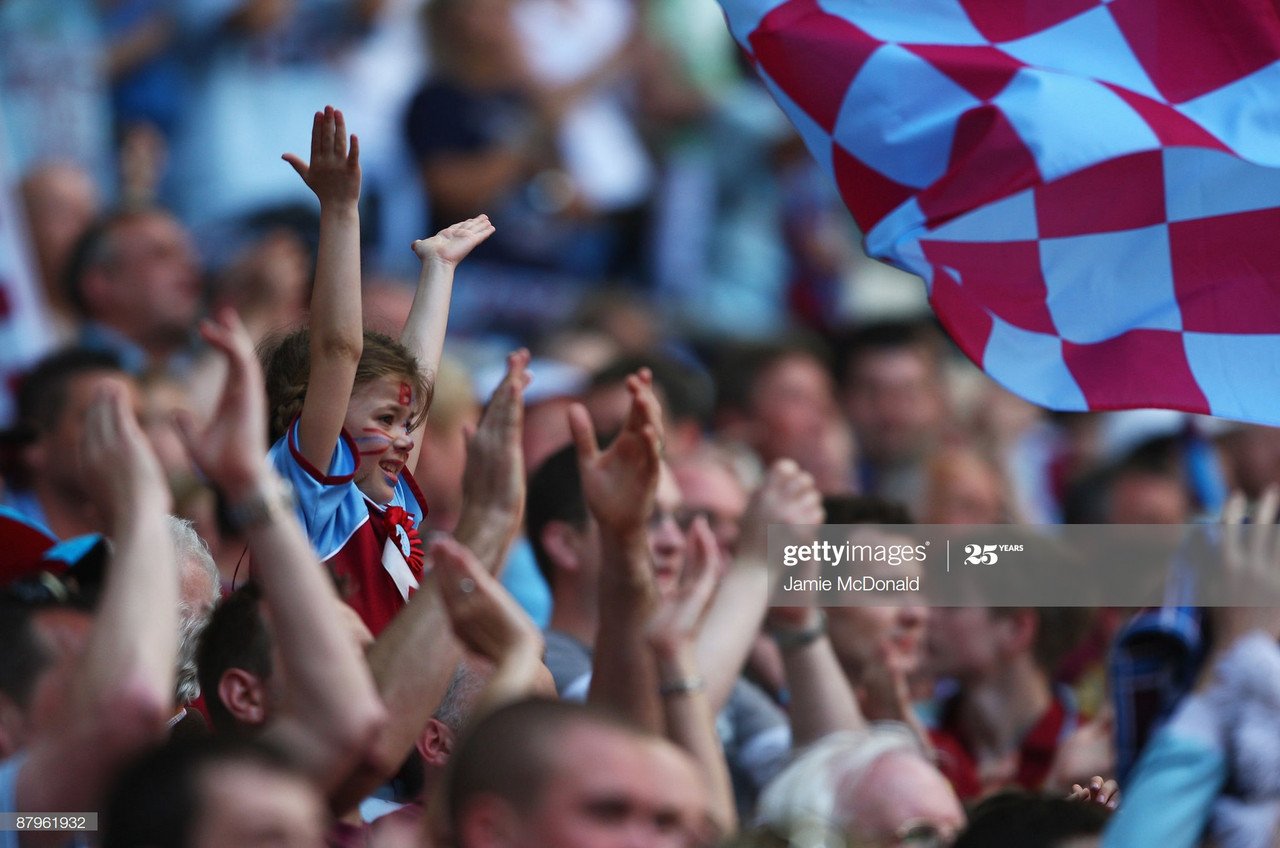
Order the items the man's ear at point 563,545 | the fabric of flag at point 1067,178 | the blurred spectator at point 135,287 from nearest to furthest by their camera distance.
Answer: the fabric of flag at point 1067,178 < the man's ear at point 563,545 < the blurred spectator at point 135,287

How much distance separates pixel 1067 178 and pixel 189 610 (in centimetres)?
203

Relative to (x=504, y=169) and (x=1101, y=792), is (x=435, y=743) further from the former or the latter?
(x=504, y=169)

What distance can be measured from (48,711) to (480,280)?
252 inches

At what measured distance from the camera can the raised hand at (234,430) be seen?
101 inches

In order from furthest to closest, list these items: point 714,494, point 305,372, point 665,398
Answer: point 665,398 < point 714,494 < point 305,372

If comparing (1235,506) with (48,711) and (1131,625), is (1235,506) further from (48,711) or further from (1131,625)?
(48,711)

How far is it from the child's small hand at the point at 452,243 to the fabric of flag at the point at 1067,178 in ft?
2.31

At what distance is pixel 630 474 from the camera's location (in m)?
3.39

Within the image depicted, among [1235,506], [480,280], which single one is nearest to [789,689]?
[1235,506]

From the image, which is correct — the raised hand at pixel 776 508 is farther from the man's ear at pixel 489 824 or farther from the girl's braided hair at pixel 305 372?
the man's ear at pixel 489 824

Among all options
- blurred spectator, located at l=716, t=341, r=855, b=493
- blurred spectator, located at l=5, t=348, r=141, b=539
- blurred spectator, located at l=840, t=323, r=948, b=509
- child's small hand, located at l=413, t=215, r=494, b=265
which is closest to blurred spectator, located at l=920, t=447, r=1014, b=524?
blurred spectator, located at l=716, t=341, r=855, b=493

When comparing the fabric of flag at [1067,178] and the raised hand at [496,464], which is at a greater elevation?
the fabric of flag at [1067,178]

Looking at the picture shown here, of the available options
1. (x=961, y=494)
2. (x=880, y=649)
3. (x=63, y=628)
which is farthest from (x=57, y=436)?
(x=961, y=494)

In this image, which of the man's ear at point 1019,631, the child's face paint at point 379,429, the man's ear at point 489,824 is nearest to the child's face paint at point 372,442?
the child's face paint at point 379,429
